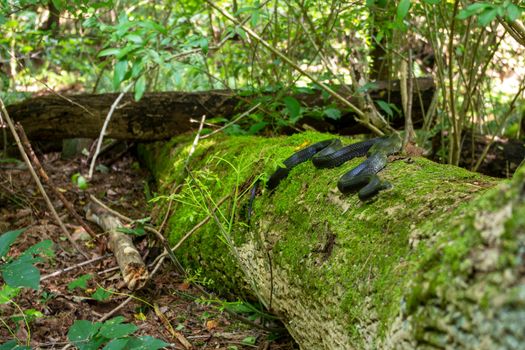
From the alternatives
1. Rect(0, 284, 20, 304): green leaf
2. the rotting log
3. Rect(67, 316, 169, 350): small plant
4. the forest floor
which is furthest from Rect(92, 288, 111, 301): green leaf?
the rotting log

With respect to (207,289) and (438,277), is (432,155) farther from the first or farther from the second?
(438,277)

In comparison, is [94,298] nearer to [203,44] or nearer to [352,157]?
[203,44]

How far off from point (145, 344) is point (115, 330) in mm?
173

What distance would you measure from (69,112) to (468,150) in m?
4.93

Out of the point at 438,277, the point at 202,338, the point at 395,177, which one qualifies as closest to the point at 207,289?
the point at 202,338

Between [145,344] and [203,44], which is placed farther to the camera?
[203,44]

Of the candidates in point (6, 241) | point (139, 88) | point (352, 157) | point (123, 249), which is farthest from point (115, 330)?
point (352, 157)

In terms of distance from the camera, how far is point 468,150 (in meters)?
6.25

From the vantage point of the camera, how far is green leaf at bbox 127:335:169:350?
258 centimetres

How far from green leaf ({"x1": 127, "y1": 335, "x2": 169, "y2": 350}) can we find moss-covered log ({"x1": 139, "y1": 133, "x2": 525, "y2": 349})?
Answer: 0.78 meters

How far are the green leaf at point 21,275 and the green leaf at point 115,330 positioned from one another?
0.41 meters

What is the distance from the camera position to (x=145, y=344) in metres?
2.61

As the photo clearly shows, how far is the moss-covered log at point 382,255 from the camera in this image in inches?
57.6

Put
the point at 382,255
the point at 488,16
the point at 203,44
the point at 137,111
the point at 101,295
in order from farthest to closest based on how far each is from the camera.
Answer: the point at 137,111 < the point at 101,295 < the point at 203,44 < the point at 382,255 < the point at 488,16
